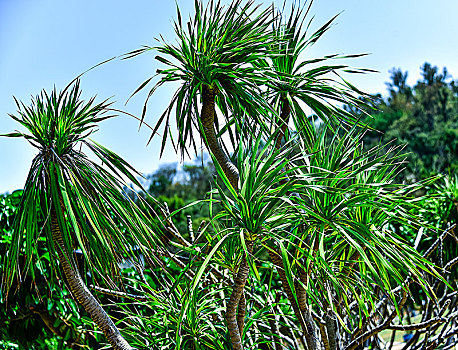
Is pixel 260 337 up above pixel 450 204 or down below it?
below

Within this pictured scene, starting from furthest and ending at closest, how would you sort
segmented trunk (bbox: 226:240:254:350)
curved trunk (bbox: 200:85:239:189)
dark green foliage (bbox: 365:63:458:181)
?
dark green foliage (bbox: 365:63:458:181) → curved trunk (bbox: 200:85:239:189) → segmented trunk (bbox: 226:240:254:350)

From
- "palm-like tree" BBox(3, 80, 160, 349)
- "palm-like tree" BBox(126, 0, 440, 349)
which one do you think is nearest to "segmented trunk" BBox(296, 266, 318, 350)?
"palm-like tree" BBox(126, 0, 440, 349)

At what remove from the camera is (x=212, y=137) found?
2197 millimetres

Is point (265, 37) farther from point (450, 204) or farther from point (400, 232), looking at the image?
point (400, 232)

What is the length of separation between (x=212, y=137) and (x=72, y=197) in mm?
688

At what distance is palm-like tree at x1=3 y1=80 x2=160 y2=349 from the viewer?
1.81 m

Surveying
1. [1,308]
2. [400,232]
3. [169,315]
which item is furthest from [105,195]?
[400,232]

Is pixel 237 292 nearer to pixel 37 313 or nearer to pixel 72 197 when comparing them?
pixel 72 197

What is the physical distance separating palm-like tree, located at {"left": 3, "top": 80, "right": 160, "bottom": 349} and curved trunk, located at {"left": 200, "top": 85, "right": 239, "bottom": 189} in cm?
39

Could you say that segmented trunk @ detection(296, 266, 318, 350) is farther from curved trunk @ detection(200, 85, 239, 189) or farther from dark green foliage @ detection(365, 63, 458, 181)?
dark green foliage @ detection(365, 63, 458, 181)

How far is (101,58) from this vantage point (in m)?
1.95

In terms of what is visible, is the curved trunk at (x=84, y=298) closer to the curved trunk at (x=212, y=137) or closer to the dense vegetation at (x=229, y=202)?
the dense vegetation at (x=229, y=202)

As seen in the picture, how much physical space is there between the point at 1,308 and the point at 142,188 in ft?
5.47

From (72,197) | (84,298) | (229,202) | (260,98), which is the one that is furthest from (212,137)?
(84,298)
